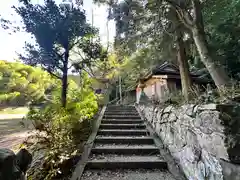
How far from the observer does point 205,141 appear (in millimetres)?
2016

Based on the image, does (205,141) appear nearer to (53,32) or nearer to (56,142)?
(56,142)

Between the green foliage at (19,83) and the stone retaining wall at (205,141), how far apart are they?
50.8 ft

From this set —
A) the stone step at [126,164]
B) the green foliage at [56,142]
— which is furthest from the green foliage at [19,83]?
the stone step at [126,164]

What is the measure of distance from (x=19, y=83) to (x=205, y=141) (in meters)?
19.4

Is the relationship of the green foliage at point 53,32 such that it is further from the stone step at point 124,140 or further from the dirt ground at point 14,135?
the stone step at point 124,140

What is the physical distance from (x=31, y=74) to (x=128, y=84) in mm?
10505

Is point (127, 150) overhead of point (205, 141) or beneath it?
beneath

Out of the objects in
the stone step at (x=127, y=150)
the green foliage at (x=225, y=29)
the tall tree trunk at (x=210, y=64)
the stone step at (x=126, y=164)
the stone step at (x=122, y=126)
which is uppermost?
the green foliage at (x=225, y=29)

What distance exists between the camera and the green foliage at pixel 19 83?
56.5ft

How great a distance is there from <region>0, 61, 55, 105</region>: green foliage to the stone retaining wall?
15469 millimetres

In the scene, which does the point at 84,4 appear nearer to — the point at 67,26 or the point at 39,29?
the point at 67,26

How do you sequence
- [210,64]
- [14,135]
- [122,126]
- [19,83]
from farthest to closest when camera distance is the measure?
[19,83], [14,135], [122,126], [210,64]

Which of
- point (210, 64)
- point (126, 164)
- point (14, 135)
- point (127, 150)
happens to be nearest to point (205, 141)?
point (126, 164)

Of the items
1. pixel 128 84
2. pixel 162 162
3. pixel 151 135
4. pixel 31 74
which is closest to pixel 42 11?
pixel 151 135
